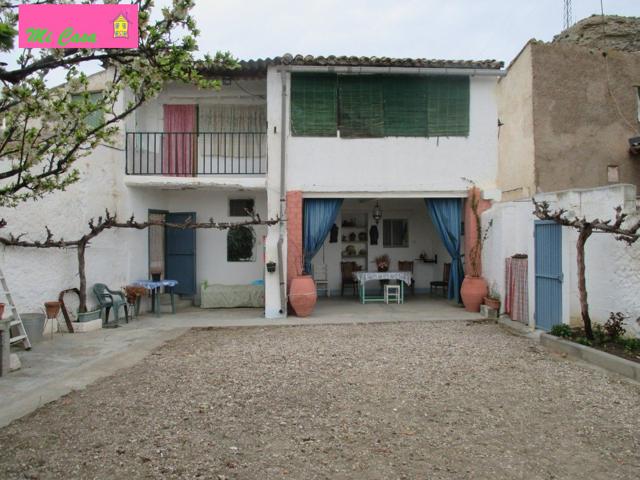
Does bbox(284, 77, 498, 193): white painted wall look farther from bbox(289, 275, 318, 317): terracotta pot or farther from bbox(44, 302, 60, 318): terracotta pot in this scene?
bbox(44, 302, 60, 318): terracotta pot

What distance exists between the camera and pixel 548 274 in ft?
26.5

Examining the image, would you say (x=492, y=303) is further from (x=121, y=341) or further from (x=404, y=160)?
(x=121, y=341)

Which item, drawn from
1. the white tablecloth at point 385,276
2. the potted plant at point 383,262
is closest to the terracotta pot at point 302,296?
the white tablecloth at point 385,276

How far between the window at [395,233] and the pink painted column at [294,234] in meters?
4.61

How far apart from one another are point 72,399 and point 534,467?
179 inches

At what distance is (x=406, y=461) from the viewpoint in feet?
12.1

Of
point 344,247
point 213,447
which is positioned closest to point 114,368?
point 213,447

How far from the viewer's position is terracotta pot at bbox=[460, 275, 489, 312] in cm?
1061

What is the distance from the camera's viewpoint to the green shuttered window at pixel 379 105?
429 inches

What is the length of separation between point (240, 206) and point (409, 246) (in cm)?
523

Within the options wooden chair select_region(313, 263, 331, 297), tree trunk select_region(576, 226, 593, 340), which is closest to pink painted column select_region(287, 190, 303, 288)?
wooden chair select_region(313, 263, 331, 297)

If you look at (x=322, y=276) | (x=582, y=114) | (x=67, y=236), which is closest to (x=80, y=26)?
(x=67, y=236)

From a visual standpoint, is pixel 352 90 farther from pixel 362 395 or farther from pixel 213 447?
pixel 213 447

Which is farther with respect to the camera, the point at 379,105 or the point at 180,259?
the point at 180,259
